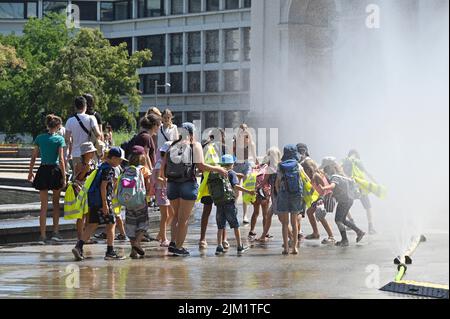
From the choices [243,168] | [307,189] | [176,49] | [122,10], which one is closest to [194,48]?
[176,49]

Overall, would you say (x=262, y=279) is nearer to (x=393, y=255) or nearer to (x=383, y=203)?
(x=393, y=255)

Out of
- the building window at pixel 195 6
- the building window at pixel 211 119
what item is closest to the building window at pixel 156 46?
the building window at pixel 195 6

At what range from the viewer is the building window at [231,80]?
94.9 meters

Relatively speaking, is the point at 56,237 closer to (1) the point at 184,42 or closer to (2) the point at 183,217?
(2) the point at 183,217

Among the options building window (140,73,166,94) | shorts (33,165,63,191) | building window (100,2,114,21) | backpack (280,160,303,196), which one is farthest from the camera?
building window (100,2,114,21)

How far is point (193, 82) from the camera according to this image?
324ft

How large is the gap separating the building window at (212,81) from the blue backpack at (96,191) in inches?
3238

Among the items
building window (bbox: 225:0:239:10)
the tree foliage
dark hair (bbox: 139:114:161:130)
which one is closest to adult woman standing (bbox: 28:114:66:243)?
dark hair (bbox: 139:114:161:130)

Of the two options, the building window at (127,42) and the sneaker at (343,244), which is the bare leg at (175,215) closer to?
the sneaker at (343,244)

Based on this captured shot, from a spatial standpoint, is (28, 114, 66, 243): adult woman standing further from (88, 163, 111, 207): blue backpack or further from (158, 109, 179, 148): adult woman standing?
(88, 163, 111, 207): blue backpack

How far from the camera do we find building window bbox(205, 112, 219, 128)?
3804 inches

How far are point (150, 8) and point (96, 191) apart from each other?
295ft

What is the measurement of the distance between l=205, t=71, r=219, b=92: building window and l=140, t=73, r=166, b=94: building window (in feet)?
15.8

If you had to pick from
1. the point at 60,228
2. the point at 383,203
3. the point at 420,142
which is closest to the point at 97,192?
the point at 60,228
